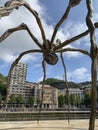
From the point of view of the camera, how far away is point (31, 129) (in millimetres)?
8023

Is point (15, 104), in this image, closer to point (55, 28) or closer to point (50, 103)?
point (50, 103)

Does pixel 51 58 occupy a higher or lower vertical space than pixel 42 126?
higher

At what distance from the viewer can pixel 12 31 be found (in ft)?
21.5

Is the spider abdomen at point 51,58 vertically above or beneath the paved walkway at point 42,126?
above

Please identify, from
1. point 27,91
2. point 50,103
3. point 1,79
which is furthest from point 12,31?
point 27,91

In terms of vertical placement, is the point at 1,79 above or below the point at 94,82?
above

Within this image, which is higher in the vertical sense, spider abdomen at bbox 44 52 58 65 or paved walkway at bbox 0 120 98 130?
spider abdomen at bbox 44 52 58 65

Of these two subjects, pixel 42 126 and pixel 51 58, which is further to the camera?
pixel 42 126

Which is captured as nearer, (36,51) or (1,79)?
(36,51)

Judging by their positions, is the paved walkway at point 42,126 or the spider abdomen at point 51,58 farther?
the paved walkway at point 42,126

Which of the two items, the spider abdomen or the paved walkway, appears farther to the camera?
the paved walkway

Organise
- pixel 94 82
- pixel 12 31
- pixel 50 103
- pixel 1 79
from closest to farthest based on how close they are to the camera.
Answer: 1. pixel 94 82
2. pixel 12 31
3. pixel 1 79
4. pixel 50 103

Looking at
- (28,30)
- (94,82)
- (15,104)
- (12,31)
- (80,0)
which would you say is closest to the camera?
(94,82)

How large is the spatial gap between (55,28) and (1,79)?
283 ft
